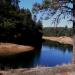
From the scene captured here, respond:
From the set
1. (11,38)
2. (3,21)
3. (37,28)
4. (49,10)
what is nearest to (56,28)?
(49,10)

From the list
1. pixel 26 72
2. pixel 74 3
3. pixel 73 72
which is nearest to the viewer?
pixel 26 72

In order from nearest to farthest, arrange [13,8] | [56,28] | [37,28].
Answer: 1. [56,28]
2. [13,8]
3. [37,28]

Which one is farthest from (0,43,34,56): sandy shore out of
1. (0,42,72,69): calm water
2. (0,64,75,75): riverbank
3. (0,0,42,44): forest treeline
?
(0,64,75,75): riverbank

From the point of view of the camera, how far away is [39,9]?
1752 centimetres

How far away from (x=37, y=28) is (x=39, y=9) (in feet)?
336

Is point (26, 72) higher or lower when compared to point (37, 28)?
higher

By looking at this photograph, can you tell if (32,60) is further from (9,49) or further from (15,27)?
(15,27)

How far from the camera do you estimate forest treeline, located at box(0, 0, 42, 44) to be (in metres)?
71.5

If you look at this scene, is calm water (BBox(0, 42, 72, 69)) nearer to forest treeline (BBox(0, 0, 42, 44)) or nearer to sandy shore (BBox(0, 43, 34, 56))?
sandy shore (BBox(0, 43, 34, 56))

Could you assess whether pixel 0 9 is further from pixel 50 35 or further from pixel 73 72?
pixel 50 35

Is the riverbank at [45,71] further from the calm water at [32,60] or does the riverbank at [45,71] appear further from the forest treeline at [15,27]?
the forest treeline at [15,27]

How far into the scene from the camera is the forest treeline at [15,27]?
71.5 m

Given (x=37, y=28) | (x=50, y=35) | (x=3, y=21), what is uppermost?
(x=3, y=21)

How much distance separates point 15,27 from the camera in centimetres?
8219
